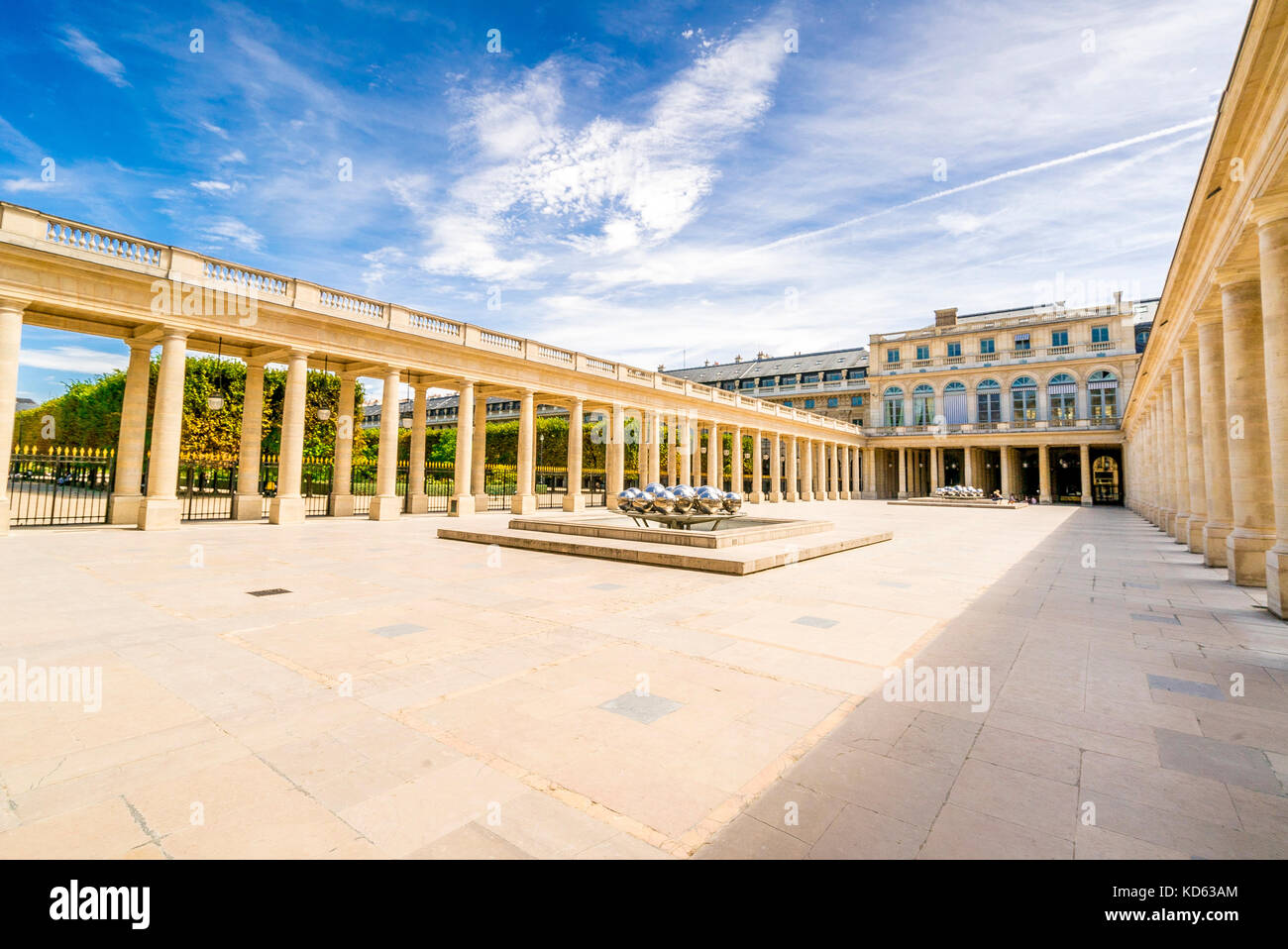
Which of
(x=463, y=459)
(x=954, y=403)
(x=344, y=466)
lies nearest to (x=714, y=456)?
(x=463, y=459)

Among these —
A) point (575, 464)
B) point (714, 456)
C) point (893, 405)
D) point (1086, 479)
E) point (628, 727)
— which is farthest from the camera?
point (893, 405)

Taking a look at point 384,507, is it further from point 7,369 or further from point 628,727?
point 628,727

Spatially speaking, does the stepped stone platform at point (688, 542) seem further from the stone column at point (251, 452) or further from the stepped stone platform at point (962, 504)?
the stepped stone platform at point (962, 504)

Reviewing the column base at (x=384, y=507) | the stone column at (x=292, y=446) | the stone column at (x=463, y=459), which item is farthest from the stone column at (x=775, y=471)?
the stone column at (x=292, y=446)

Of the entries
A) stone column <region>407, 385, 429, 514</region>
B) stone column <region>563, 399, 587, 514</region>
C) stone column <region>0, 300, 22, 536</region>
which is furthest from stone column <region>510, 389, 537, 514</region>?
stone column <region>0, 300, 22, 536</region>

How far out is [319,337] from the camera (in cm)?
2233

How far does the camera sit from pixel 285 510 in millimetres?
21031

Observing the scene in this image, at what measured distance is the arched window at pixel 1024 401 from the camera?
185 feet

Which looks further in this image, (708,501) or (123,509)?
(123,509)

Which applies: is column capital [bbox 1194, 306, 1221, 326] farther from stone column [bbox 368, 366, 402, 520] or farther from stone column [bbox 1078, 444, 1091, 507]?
stone column [bbox 1078, 444, 1091, 507]

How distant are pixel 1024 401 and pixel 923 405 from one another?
31.0ft

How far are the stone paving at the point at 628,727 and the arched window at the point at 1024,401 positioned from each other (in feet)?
187

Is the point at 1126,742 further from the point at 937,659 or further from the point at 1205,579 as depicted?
the point at 1205,579
